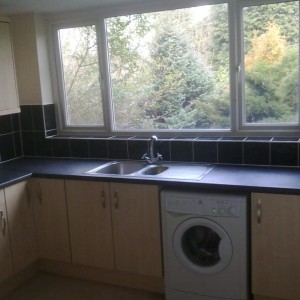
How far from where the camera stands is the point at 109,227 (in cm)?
299

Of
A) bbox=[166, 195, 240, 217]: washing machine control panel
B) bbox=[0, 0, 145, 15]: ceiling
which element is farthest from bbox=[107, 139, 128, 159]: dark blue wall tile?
bbox=[0, 0, 145, 15]: ceiling

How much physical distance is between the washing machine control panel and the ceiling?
1653 millimetres

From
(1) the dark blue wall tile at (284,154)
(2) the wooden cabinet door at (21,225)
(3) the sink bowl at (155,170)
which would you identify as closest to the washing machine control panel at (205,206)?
(3) the sink bowl at (155,170)

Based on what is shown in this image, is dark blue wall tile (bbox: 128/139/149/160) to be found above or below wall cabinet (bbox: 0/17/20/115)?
below

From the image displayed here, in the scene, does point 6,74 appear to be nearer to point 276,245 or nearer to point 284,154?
point 284,154

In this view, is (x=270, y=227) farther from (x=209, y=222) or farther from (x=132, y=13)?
(x=132, y=13)

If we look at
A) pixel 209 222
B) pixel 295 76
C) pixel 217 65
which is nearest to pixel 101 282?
pixel 209 222

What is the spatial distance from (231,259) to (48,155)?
6.46 feet

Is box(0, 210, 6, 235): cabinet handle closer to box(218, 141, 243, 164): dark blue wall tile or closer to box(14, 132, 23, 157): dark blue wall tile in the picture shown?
box(14, 132, 23, 157): dark blue wall tile

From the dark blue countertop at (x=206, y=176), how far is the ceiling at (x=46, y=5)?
1.27m

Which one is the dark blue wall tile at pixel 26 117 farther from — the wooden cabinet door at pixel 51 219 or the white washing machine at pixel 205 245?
the white washing machine at pixel 205 245

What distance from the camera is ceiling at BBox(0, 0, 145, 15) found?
309 cm

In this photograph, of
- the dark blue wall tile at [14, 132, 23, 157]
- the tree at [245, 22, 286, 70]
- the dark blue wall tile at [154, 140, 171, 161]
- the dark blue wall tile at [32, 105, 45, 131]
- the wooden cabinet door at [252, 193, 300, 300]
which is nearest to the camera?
the wooden cabinet door at [252, 193, 300, 300]

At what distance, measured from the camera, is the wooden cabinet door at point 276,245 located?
7.98 ft
